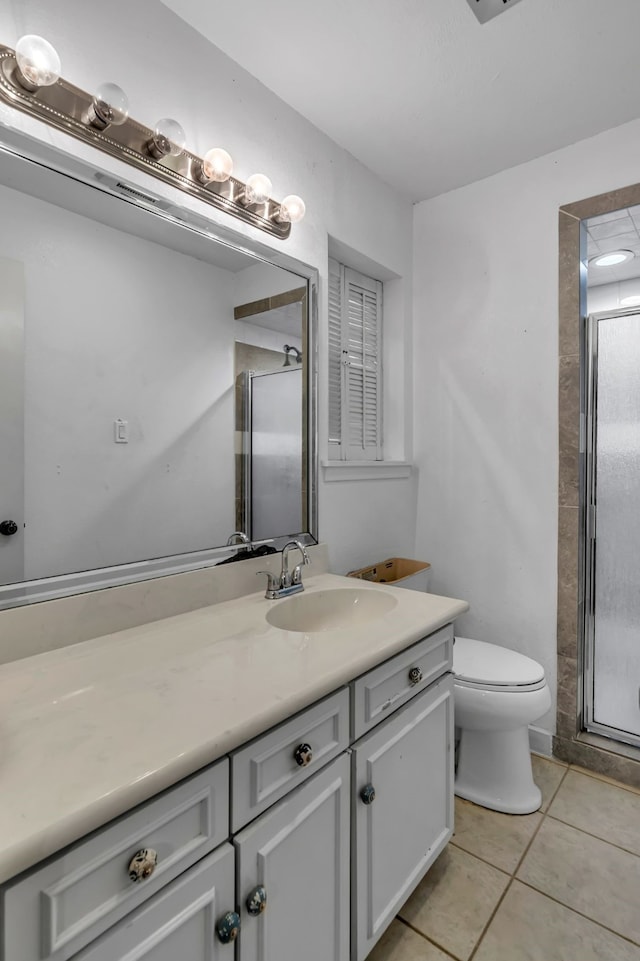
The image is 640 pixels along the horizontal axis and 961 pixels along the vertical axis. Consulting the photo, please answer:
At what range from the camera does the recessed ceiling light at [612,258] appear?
2.59m

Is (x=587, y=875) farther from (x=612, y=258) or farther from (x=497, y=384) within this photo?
(x=612, y=258)

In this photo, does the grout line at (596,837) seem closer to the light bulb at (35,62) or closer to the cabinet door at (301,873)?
the cabinet door at (301,873)

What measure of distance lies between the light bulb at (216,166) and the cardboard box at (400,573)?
1.42 m

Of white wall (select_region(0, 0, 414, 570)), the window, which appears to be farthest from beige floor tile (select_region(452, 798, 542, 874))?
the window

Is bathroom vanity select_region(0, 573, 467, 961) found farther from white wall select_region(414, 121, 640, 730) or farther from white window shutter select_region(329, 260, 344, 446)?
white window shutter select_region(329, 260, 344, 446)

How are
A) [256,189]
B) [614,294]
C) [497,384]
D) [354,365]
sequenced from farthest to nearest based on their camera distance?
[614,294] → [354,365] → [497,384] → [256,189]

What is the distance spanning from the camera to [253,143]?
5.16 feet

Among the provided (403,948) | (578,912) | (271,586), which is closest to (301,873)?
(403,948)

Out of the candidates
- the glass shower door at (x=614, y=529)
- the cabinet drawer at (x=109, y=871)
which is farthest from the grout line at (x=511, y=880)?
the cabinet drawer at (x=109, y=871)

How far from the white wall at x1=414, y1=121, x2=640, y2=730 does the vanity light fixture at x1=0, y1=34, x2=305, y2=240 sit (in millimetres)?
963

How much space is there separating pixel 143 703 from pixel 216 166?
136cm

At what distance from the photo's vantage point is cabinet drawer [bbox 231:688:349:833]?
79 cm

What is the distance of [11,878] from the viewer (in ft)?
1.73

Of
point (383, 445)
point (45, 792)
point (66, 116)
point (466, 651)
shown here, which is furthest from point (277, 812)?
point (383, 445)
